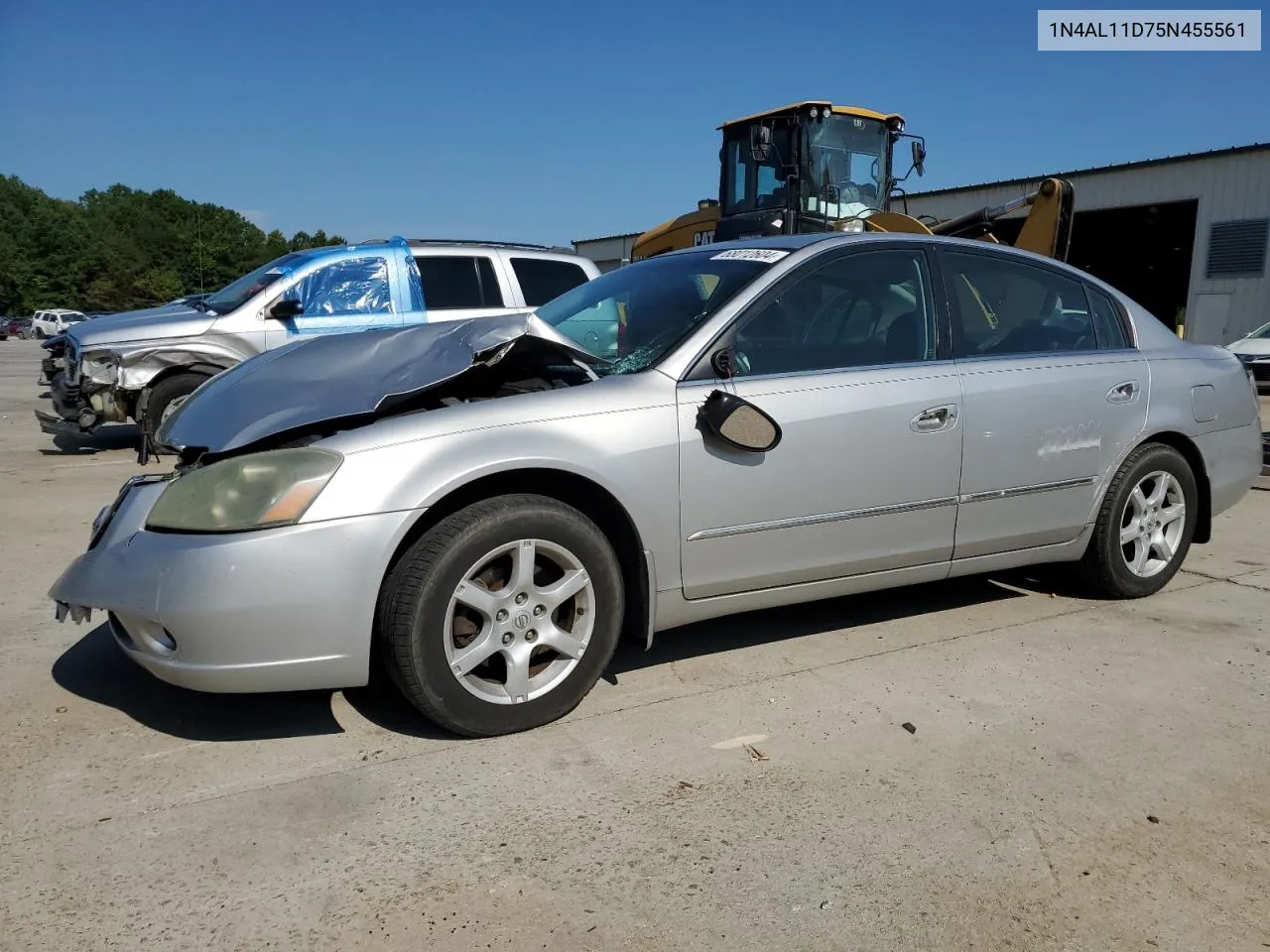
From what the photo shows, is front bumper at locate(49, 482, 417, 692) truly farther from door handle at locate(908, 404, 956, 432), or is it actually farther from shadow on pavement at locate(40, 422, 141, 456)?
shadow on pavement at locate(40, 422, 141, 456)

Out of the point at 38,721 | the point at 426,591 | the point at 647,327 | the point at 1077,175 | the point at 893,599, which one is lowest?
the point at 893,599

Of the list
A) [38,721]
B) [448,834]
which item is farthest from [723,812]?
[38,721]

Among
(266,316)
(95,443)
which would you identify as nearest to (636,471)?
(266,316)

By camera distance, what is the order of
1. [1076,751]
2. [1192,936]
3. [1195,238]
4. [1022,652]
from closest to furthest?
[1192,936] → [1076,751] → [1022,652] → [1195,238]

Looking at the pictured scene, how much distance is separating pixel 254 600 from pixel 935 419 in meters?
2.43

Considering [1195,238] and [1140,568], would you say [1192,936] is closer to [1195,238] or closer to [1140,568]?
[1140,568]

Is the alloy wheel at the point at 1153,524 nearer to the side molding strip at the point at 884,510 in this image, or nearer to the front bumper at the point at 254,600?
the side molding strip at the point at 884,510

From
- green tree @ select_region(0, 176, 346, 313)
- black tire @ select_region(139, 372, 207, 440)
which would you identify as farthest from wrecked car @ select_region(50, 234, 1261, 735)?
green tree @ select_region(0, 176, 346, 313)

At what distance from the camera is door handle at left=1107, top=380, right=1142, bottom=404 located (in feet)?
13.6

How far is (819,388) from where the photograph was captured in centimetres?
345

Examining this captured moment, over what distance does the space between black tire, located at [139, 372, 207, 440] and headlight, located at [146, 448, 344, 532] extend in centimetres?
539

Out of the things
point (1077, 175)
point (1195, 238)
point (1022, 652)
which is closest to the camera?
point (1022, 652)

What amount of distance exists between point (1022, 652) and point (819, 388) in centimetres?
135

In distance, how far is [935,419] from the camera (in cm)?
364
